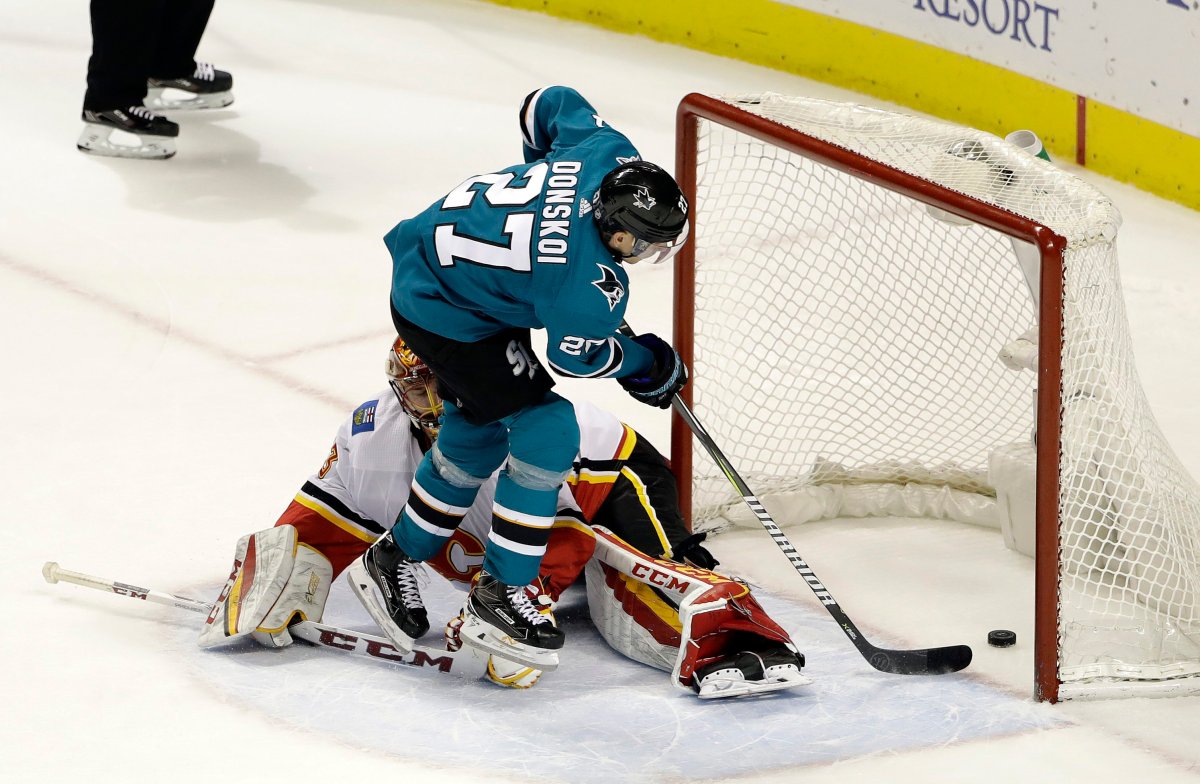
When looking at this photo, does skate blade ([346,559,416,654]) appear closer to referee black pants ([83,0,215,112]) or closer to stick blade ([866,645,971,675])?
stick blade ([866,645,971,675])

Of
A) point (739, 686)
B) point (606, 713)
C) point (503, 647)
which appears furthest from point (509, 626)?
point (739, 686)

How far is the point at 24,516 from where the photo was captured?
3.69 metres

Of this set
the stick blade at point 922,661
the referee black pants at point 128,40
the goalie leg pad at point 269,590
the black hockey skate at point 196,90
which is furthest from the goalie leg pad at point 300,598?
the black hockey skate at point 196,90

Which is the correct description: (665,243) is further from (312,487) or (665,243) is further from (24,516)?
(24,516)

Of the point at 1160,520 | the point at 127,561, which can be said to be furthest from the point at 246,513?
the point at 1160,520

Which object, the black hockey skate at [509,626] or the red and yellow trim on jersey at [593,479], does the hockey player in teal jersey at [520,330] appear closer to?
the black hockey skate at [509,626]

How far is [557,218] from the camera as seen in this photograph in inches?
113

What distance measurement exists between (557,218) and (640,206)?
14 centimetres

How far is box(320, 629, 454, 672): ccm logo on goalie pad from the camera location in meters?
3.11

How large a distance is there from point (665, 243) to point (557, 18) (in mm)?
4793

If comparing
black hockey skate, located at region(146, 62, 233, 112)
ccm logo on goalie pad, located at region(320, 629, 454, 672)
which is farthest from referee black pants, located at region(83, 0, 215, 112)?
ccm logo on goalie pad, located at region(320, 629, 454, 672)

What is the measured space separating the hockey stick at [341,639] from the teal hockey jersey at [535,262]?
0.52 meters

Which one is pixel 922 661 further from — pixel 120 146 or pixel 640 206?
pixel 120 146

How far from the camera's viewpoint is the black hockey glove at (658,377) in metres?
3.06
